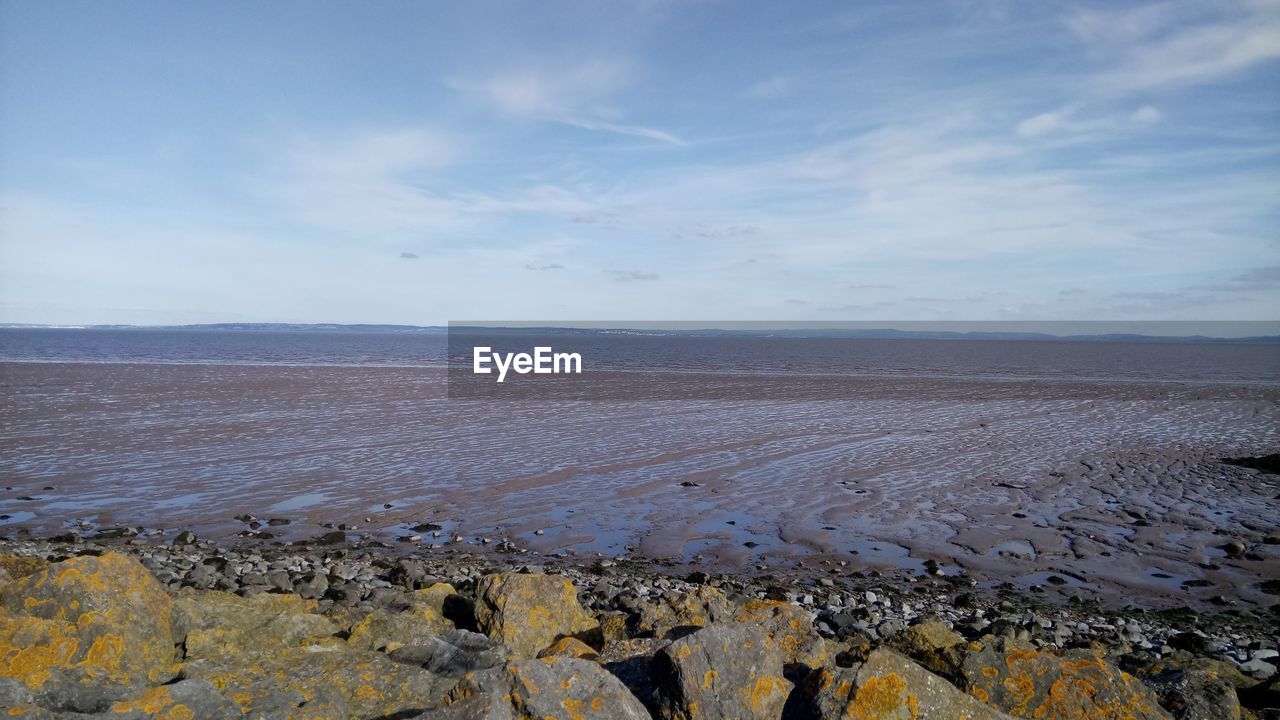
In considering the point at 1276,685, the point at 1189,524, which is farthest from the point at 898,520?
the point at 1276,685

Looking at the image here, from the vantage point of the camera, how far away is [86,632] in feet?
17.8

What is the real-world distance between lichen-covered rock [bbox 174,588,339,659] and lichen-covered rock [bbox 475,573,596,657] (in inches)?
51.6

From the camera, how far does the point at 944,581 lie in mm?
11945

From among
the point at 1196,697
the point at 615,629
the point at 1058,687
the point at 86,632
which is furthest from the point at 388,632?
the point at 1196,697

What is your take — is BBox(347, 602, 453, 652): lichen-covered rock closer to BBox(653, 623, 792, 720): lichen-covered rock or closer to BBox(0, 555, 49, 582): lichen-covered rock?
BBox(653, 623, 792, 720): lichen-covered rock

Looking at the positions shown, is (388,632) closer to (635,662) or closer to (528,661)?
(635,662)

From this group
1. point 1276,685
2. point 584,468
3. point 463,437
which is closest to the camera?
point 1276,685

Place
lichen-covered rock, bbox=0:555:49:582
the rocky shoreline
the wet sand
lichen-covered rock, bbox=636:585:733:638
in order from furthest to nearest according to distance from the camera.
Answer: the wet sand → lichen-covered rock, bbox=0:555:49:582 → lichen-covered rock, bbox=636:585:733:638 → the rocky shoreline

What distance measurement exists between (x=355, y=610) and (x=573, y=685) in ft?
10.6

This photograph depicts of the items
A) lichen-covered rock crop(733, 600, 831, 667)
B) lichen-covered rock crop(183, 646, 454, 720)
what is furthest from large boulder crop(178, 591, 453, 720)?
lichen-covered rock crop(733, 600, 831, 667)

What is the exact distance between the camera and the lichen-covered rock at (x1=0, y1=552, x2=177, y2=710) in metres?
4.86

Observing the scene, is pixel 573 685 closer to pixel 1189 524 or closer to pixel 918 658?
pixel 918 658

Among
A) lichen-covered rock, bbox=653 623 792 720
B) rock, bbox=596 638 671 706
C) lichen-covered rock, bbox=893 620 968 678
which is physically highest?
lichen-covered rock, bbox=653 623 792 720

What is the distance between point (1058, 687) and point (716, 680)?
7.68 ft
